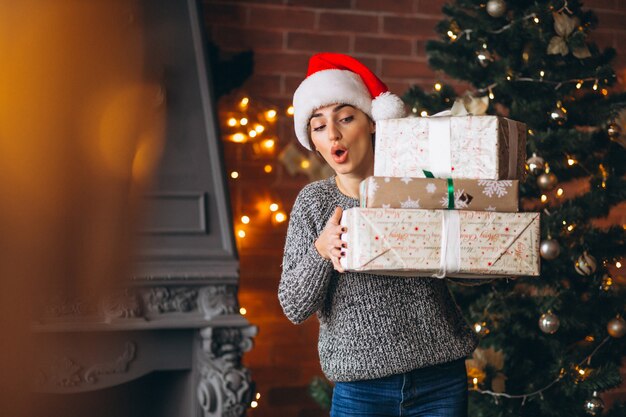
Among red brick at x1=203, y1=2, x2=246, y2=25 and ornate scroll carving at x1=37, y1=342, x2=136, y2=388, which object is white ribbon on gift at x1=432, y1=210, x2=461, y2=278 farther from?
red brick at x1=203, y1=2, x2=246, y2=25

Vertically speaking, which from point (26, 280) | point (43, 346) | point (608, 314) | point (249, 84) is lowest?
point (43, 346)

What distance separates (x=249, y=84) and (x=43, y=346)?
1.21 meters

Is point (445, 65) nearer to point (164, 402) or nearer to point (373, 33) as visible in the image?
point (373, 33)

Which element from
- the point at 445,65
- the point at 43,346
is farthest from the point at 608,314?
the point at 43,346

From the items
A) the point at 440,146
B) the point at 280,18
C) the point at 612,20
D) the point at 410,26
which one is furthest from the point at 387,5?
the point at 440,146

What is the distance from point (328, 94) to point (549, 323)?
984 mm

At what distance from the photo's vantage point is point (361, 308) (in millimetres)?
1435

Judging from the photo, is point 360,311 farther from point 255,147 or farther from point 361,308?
point 255,147

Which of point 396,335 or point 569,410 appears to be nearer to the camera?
point 396,335

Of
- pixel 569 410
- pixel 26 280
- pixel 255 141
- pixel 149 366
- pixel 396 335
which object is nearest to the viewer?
pixel 26 280

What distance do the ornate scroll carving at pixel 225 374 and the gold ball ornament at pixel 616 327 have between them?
103 cm

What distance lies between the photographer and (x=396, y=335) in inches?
55.8

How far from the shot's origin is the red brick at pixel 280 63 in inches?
111

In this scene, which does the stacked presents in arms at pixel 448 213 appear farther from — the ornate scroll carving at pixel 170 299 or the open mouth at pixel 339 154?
the ornate scroll carving at pixel 170 299
